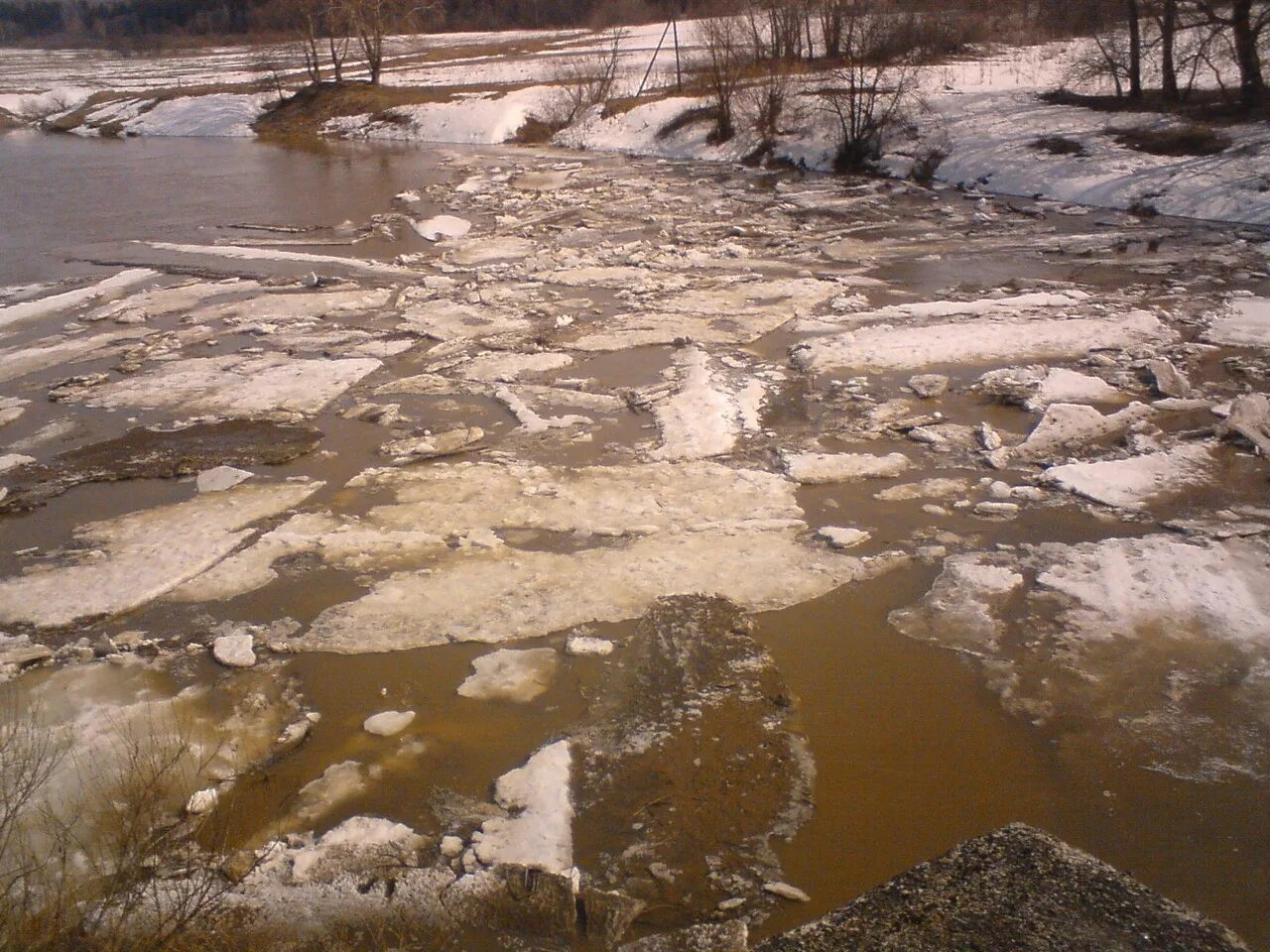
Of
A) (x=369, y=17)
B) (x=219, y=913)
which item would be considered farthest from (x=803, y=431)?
(x=369, y=17)

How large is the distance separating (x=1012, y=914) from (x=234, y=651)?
12.8 ft

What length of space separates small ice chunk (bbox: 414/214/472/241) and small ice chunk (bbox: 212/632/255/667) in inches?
422

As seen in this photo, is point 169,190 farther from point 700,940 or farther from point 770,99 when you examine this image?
point 700,940

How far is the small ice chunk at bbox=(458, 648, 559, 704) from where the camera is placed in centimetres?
483

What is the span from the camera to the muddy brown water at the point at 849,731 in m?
3.87

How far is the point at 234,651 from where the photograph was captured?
511 centimetres

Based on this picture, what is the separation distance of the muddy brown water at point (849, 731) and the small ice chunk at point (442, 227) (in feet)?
25.9

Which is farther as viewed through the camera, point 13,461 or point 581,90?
point 581,90

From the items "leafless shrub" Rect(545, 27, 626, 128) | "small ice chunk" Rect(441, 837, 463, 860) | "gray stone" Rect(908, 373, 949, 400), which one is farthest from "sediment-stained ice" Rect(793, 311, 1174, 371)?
"leafless shrub" Rect(545, 27, 626, 128)

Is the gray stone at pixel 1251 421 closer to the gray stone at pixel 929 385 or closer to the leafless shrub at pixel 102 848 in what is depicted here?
the gray stone at pixel 929 385

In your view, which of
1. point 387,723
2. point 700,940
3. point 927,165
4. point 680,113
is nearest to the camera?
point 700,940

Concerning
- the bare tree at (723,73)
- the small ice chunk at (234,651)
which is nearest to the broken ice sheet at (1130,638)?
the small ice chunk at (234,651)

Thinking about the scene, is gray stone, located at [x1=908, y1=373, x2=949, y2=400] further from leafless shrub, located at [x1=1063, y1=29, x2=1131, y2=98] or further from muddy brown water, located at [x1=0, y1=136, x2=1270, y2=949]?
leafless shrub, located at [x1=1063, y1=29, x2=1131, y2=98]

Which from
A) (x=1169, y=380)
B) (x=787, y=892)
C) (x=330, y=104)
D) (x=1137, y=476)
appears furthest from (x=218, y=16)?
(x=787, y=892)
